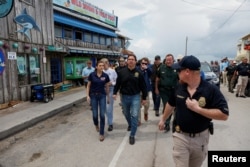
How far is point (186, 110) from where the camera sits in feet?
8.84

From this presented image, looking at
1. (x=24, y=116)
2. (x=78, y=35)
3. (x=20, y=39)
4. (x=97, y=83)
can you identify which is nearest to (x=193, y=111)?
(x=97, y=83)

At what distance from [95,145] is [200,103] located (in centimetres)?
336

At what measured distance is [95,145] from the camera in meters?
5.30

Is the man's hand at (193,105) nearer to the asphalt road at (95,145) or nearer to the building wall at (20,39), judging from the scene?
the asphalt road at (95,145)

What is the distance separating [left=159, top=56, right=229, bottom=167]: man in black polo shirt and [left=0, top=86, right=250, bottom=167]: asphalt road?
1540 mm

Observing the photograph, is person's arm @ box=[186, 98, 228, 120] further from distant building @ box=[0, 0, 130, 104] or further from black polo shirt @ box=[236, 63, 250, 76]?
black polo shirt @ box=[236, 63, 250, 76]

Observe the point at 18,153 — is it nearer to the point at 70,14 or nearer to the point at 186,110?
the point at 186,110

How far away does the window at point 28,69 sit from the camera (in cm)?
1059

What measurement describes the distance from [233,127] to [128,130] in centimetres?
291

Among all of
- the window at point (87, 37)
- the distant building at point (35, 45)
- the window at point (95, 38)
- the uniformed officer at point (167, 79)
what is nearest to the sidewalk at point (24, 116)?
the distant building at point (35, 45)

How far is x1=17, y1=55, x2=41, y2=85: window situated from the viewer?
1059 centimetres

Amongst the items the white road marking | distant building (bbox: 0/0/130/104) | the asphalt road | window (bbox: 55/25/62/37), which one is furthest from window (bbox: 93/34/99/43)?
the white road marking

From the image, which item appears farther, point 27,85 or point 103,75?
point 27,85

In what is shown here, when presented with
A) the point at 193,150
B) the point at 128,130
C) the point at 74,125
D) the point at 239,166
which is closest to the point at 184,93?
the point at 193,150
